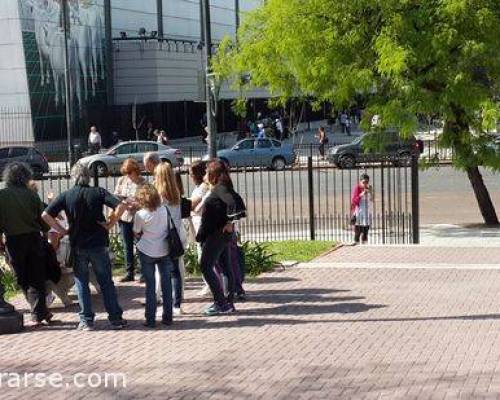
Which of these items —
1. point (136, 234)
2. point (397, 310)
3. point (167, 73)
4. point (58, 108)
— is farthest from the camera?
point (167, 73)

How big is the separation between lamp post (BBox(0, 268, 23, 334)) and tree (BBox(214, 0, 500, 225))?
9.58 metres

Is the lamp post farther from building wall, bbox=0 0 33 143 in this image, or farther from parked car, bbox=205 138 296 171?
building wall, bbox=0 0 33 143

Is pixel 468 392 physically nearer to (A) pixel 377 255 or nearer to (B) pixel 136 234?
(B) pixel 136 234

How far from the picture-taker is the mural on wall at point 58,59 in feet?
154

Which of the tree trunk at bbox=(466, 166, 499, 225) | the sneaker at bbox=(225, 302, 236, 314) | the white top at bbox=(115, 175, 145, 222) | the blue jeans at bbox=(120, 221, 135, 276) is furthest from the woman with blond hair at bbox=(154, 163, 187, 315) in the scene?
the tree trunk at bbox=(466, 166, 499, 225)

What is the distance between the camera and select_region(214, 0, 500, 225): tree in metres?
17.8

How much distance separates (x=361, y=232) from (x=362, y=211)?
389 mm

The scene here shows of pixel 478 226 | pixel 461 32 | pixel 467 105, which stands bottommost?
pixel 478 226

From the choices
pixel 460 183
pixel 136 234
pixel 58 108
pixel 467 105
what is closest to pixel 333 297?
pixel 136 234

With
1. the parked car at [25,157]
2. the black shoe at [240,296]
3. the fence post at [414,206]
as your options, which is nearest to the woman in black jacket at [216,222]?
the black shoe at [240,296]

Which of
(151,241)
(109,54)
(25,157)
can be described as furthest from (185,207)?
(109,54)

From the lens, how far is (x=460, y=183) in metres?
30.6

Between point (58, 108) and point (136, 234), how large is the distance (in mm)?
40416

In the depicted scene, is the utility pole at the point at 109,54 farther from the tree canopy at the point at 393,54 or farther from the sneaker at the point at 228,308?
the sneaker at the point at 228,308
